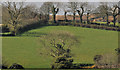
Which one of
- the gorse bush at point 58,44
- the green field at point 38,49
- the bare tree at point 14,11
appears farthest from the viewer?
the bare tree at point 14,11

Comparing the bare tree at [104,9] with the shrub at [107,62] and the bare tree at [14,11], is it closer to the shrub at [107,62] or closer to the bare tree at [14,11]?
the bare tree at [14,11]

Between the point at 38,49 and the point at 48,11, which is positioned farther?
the point at 48,11

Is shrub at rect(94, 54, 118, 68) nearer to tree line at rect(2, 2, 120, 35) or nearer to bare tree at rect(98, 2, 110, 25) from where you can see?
tree line at rect(2, 2, 120, 35)

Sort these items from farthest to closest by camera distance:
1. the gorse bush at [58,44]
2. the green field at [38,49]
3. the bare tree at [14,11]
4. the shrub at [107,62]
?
the bare tree at [14,11]
the green field at [38,49]
the gorse bush at [58,44]
the shrub at [107,62]

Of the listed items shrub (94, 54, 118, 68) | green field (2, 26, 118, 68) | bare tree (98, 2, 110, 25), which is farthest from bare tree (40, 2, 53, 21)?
shrub (94, 54, 118, 68)

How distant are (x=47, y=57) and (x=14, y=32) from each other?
1412cm

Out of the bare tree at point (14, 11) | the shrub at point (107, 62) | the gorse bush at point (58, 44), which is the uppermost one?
the bare tree at point (14, 11)

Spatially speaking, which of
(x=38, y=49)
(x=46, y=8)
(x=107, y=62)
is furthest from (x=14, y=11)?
(x=107, y=62)

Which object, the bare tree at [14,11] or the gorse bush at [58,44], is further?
the bare tree at [14,11]

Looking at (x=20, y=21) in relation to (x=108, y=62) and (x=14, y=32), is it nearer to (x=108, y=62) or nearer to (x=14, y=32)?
(x=14, y=32)

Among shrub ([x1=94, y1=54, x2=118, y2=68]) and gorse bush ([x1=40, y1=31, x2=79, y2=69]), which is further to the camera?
gorse bush ([x1=40, y1=31, x2=79, y2=69])

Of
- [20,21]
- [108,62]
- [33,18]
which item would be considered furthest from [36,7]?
[108,62]

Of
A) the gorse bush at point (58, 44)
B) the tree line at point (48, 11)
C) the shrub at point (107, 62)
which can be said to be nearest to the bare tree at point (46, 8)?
the tree line at point (48, 11)

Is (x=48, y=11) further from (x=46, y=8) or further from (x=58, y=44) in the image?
(x=58, y=44)
